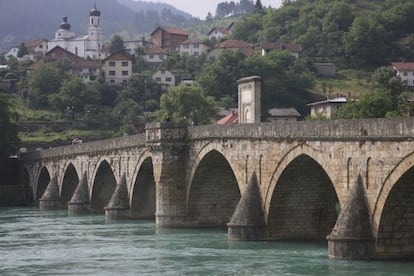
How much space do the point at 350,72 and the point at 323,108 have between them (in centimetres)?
4444

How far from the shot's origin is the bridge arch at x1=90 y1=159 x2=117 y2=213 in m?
69.6

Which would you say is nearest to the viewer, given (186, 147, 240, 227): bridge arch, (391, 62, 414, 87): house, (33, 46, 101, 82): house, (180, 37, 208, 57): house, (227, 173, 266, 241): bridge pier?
(227, 173, 266, 241): bridge pier

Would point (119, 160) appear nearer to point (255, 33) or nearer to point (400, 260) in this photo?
point (400, 260)

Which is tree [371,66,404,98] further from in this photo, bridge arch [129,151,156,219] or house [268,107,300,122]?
bridge arch [129,151,156,219]

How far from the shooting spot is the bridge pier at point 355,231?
33.8 meters

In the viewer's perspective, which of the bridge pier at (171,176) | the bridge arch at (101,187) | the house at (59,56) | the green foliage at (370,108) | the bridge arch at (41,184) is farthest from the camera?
the house at (59,56)

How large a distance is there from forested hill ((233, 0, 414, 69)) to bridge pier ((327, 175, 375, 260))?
121 m

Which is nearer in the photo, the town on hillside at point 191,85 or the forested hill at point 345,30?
the town on hillside at point 191,85

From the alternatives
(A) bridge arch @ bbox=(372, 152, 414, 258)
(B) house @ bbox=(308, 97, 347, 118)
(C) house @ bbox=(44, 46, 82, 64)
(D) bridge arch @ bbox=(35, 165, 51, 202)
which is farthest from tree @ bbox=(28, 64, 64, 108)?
(A) bridge arch @ bbox=(372, 152, 414, 258)

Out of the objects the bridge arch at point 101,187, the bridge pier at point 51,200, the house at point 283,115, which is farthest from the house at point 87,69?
the bridge arch at point 101,187

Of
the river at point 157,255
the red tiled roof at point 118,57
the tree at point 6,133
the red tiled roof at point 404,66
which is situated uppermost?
the red tiled roof at point 118,57

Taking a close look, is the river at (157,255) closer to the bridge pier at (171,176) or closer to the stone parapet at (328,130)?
the bridge pier at (171,176)

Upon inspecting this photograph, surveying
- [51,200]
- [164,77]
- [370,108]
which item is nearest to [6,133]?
[51,200]

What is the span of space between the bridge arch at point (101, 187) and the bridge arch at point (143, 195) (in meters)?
8.99
